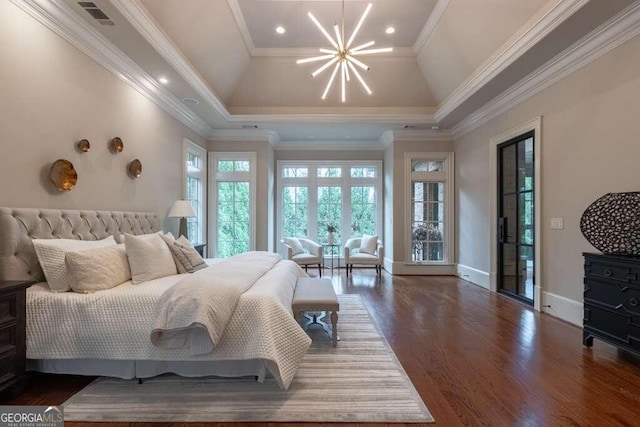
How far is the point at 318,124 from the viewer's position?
5.90m

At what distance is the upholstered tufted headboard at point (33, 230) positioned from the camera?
220 cm

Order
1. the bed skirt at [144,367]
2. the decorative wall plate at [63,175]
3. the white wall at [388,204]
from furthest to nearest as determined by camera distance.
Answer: the white wall at [388,204], the decorative wall plate at [63,175], the bed skirt at [144,367]

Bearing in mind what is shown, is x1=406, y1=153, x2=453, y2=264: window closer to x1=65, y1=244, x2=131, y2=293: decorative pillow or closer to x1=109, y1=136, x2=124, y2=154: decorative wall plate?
x1=109, y1=136, x2=124, y2=154: decorative wall plate

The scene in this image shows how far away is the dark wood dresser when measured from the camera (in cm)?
241

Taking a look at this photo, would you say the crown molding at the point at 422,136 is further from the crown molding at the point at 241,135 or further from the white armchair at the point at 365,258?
the crown molding at the point at 241,135

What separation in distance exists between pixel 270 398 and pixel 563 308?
3458 mm

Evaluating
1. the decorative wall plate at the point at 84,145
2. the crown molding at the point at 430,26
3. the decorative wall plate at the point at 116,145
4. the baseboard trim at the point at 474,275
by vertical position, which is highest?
the crown molding at the point at 430,26

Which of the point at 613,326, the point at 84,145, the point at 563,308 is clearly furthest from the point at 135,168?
the point at 563,308

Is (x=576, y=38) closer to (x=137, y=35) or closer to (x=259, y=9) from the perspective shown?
(x=259, y=9)

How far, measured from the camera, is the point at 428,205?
6469 millimetres

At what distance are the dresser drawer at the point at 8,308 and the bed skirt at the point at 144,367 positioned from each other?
0.42 m

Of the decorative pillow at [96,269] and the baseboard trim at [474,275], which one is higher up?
the decorative pillow at [96,269]

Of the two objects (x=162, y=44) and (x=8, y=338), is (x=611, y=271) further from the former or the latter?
(x=162, y=44)

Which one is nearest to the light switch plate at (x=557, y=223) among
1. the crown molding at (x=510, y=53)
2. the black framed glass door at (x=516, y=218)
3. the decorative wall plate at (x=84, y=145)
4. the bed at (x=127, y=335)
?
the black framed glass door at (x=516, y=218)
